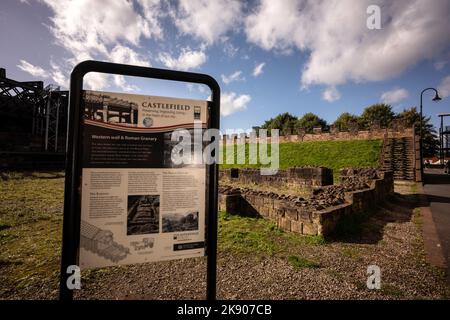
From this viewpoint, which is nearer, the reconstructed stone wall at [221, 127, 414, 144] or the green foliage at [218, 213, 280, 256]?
the green foliage at [218, 213, 280, 256]

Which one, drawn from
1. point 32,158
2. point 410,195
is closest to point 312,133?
point 410,195

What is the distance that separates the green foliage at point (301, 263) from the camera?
384 centimetres

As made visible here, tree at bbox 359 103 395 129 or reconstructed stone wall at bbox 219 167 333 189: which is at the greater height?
tree at bbox 359 103 395 129

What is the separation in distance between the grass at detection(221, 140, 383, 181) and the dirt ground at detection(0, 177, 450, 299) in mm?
12435

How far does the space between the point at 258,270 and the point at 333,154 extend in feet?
63.7

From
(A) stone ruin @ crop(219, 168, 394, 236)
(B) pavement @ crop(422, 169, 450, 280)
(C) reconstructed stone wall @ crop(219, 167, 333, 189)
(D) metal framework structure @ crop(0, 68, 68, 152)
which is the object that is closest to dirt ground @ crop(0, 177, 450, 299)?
(B) pavement @ crop(422, 169, 450, 280)

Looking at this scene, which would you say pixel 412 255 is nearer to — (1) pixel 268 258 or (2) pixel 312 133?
(1) pixel 268 258

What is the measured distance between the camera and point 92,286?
10.8ft

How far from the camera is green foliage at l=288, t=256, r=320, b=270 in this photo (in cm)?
384

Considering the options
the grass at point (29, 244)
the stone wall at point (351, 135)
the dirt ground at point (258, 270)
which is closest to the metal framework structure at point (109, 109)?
the dirt ground at point (258, 270)

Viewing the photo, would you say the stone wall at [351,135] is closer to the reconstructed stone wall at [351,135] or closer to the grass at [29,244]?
the reconstructed stone wall at [351,135]

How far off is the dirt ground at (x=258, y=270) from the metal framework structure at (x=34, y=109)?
25.0m

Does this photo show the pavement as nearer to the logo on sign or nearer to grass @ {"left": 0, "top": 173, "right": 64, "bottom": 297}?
the logo on sign

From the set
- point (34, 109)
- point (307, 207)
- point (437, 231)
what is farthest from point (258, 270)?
point (34, 109)
